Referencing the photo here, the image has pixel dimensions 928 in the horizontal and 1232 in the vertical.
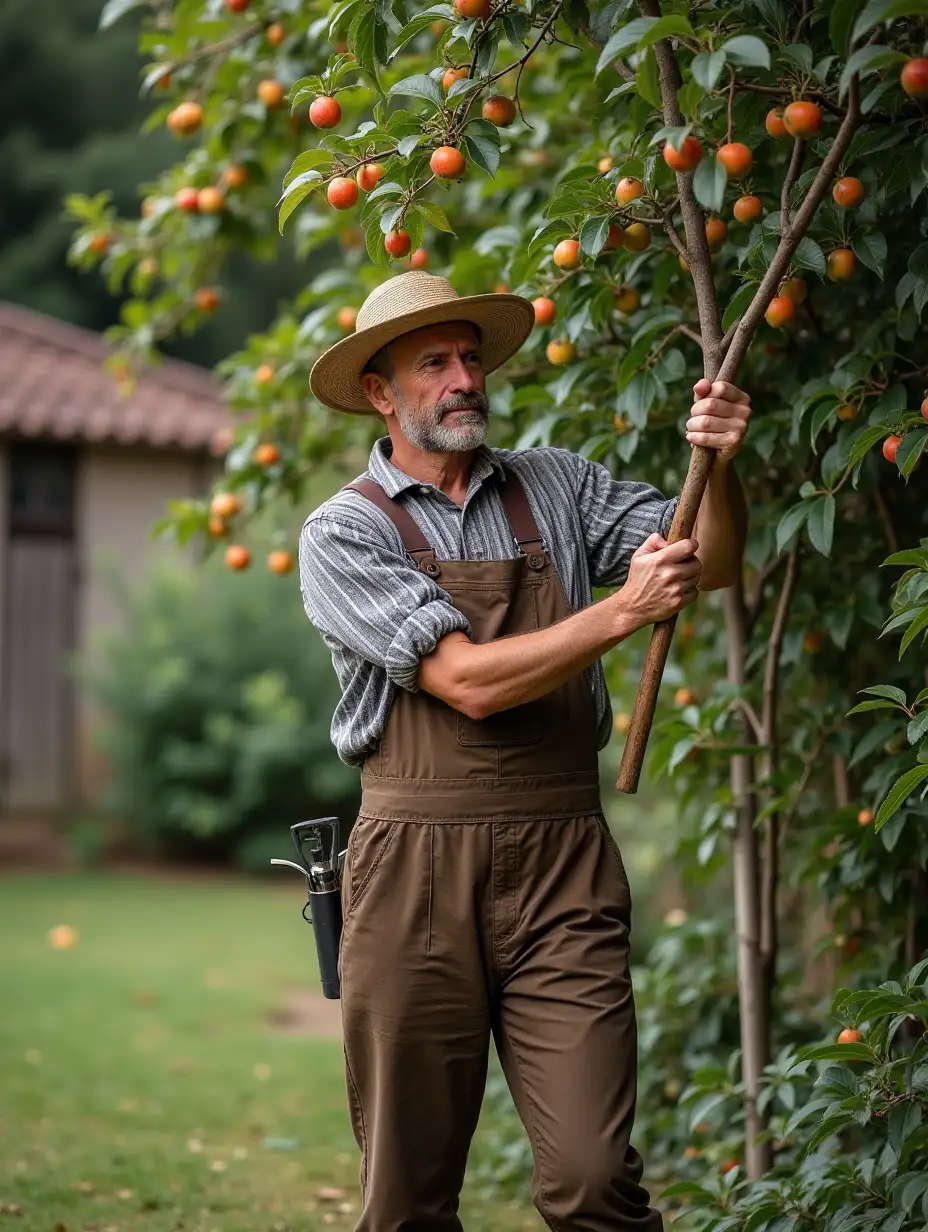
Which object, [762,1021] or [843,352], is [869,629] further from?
[762,1021]

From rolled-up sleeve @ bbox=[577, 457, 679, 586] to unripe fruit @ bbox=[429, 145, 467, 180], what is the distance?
0.72 metres

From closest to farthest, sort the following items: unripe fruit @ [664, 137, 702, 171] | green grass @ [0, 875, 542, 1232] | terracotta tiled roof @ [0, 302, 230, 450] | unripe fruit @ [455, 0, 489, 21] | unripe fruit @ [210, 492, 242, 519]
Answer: unripe fruit @ [664, 137, 702, 171], unripe fruit @ [455, 0, 489, 21], green grass @ [0, 875, 542, 1232], unripe fruit @ [210, 492, 242, 519], terracotta tiled roof @ [0, 302, 230, 450]

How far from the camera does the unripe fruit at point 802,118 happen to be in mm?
2443

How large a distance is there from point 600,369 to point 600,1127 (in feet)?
5.34

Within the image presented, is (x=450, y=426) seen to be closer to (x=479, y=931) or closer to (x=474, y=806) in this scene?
(x=474, y=806)

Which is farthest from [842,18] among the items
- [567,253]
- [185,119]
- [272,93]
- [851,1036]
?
[185,119]

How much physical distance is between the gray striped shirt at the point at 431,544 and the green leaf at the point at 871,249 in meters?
0.62

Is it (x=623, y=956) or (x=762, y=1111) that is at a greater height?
(x=623, y=956)

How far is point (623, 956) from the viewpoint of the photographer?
2820mm

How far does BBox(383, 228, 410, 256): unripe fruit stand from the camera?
2.82 meters

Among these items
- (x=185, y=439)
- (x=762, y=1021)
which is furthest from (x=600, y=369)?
(x=185, y=439)

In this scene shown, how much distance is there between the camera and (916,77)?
227 centimetres

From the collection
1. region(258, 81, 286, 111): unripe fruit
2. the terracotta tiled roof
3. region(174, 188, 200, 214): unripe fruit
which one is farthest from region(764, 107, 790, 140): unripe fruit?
the terracotta tiled roof

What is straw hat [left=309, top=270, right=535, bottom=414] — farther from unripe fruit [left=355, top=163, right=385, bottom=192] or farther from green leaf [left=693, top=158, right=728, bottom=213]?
green leaf [left=693, top=158, right=728, bottom=213]
